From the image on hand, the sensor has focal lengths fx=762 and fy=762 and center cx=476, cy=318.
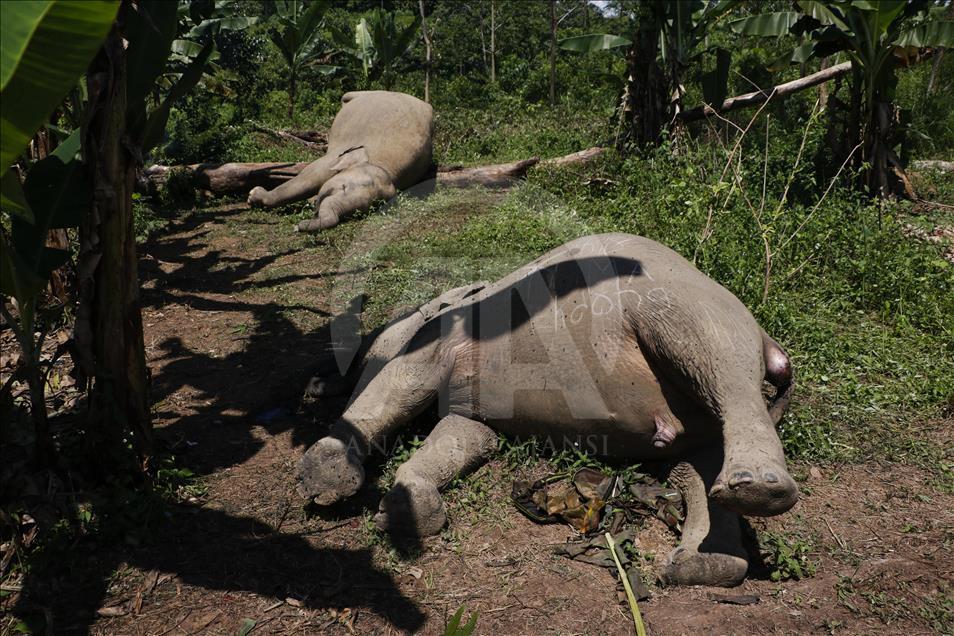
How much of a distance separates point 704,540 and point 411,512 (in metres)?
1.27

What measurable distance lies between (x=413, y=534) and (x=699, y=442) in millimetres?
1391

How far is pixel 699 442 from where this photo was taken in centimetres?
356

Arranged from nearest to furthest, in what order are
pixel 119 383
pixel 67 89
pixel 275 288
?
pixel 67 89
pixel 119 383
pixel 275 288

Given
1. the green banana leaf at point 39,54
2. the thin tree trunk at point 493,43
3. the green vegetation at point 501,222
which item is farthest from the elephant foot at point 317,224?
the thin tree trunk at point 493,43

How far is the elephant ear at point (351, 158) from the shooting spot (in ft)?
31.1

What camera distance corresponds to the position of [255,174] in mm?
10211

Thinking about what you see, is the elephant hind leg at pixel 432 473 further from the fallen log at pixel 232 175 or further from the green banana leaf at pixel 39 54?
the fallen log at pixel 232 175

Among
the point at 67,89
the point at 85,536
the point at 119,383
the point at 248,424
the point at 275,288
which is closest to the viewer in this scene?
the point at 67,89

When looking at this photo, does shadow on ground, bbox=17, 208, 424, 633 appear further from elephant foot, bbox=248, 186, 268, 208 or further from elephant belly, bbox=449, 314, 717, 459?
elephant foot, bbox=248, 186, 268, 208

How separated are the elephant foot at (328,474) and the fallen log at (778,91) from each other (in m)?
6.31

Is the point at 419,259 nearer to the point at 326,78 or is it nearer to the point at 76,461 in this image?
the point at 76,461

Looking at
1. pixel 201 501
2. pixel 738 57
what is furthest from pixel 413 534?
pixel 738 57

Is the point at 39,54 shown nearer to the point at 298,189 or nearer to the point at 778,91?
the point at 298,189

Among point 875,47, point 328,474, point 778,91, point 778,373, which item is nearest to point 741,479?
point 778,373
